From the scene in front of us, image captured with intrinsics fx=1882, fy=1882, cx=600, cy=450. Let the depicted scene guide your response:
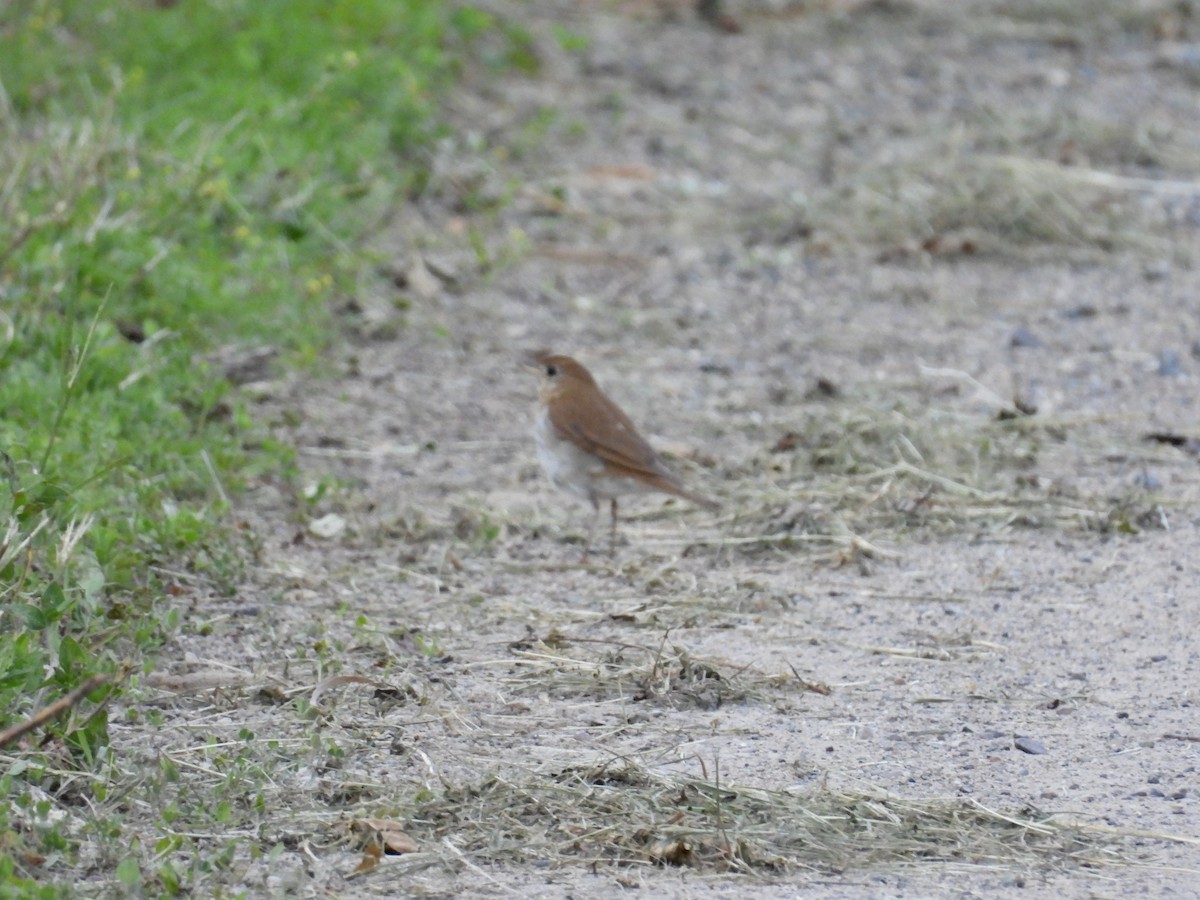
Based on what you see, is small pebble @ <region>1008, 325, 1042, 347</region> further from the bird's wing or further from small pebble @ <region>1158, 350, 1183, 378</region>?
the bird's wing

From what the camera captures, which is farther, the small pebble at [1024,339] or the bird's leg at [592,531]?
the small pebble at [1024,339]

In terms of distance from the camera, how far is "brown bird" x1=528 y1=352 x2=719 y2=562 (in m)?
6.37

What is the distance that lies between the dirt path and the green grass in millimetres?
260

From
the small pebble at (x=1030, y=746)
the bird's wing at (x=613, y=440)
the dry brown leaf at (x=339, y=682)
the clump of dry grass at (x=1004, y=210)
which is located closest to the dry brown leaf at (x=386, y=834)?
the dry brown leaf at (x=339, y=682)

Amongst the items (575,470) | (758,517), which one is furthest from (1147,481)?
(575,470)

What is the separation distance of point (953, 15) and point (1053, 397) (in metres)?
7.71

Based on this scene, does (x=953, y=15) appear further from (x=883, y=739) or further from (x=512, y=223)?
(x=883, y=739)

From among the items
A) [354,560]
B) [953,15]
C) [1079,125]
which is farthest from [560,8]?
[354,560]

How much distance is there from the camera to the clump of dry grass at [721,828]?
13.3 feet

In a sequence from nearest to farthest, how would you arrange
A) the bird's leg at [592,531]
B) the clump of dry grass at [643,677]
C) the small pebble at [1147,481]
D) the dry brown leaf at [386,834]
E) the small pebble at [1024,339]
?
1. the dry brown leaf at [386,834]
2. the clump of dry grass at [643,677]
3. the bird's leg at [592,531]
4. the small pebble at [1147,481]
5. the small pebble at [1024,339]

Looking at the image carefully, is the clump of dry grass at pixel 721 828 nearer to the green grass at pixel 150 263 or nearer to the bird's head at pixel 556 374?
the green grass at pixel 150 263

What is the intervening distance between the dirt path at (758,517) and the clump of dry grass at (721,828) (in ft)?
0.04

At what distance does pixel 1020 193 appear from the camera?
1011cm

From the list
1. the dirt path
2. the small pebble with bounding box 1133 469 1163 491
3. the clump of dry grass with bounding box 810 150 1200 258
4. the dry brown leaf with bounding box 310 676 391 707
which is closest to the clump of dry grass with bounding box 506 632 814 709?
the dirt path
